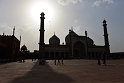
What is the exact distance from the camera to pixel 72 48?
145 ft

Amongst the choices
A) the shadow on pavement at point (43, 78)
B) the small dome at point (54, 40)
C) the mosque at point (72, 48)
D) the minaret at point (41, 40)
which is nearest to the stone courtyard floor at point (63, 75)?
the shadow on pavement at point (43, 78)

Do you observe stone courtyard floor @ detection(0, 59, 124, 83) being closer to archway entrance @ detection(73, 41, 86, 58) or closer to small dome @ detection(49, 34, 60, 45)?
archway entrance @ detection(73, 41, 86, 58)

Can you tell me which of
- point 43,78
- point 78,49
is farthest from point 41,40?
point 43,78

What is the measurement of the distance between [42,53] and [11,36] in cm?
1481

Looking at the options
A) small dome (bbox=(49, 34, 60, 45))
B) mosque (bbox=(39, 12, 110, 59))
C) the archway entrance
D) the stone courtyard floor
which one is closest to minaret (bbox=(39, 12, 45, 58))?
mosque (bbox=(39, 12, 110, 59))

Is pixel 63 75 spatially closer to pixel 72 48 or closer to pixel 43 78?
pixel 43 78

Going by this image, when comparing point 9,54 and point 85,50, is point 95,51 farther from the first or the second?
point 9,54

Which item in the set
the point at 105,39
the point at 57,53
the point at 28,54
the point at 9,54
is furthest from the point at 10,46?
the point at 105,39

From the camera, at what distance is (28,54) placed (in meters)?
49.7

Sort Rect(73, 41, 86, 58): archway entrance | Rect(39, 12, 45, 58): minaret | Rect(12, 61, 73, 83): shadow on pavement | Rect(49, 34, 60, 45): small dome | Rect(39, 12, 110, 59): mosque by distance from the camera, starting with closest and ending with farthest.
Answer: Rect(12, 61, 73, 83): shadow on pavement < Rect(39, 12, 45, 58): minaret < Rect(39, 12, 110, 59): mosque < Rect(73, 41, 86, 58): archway entrance < Rect(49, 34, 60, 45): small dome

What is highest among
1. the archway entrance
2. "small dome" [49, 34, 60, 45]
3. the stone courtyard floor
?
"small dome" [49, 34, 60, 45]

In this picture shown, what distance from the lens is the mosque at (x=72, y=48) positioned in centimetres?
4200

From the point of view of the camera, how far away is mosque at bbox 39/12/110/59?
42000 millimetres

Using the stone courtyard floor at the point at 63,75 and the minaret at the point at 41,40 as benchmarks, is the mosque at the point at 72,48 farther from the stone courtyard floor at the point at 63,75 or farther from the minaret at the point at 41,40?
the stone courtyard floor at the point at 63,75
